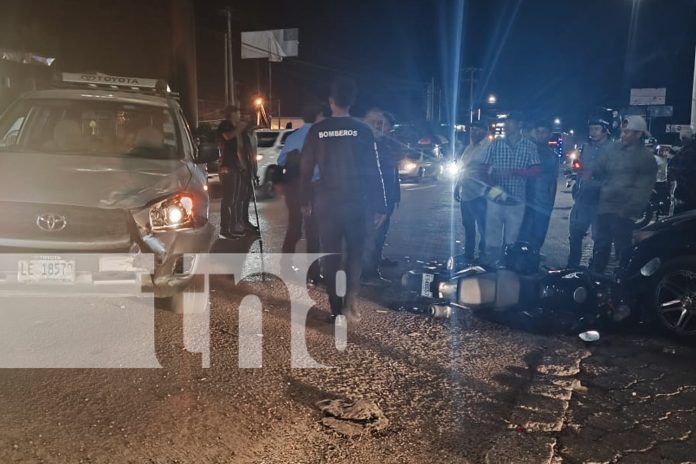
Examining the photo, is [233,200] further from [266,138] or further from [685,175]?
[266,138]

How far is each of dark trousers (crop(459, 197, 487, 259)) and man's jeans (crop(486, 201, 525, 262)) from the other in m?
0.37

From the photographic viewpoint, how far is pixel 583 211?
26.0 ft

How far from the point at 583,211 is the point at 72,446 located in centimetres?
617

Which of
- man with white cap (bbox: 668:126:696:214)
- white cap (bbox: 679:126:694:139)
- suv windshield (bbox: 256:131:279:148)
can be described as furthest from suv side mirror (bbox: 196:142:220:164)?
suv windshield (bbox: 256:131:279:148)

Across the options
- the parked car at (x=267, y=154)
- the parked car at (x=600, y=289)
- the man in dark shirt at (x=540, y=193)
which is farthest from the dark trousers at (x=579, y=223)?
the parked car at (x=267, y=154)

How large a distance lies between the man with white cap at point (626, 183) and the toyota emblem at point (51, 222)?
5.15 meters

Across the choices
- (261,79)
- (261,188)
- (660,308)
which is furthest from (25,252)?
(261,79)

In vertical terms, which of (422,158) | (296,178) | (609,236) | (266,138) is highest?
(266,138)

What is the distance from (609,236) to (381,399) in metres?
4.08

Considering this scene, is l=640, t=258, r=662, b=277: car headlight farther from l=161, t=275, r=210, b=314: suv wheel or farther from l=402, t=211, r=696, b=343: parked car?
l=161, t=275, r=210, b=314: suv wheel

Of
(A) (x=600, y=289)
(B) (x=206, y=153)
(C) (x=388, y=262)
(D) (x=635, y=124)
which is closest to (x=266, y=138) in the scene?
(C) (x=388, y=262)

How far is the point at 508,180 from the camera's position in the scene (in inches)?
295

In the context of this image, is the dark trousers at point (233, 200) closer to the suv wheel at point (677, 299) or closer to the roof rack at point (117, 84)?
the roof rack at point (117, 84)

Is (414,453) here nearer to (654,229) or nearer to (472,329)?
(472,329)
